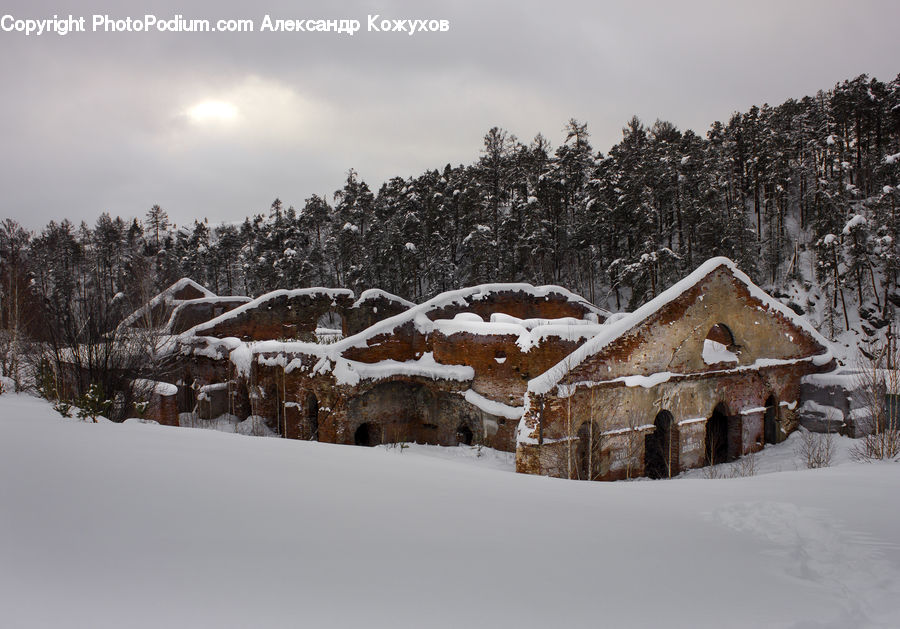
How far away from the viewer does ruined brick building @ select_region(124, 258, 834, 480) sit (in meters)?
12.1

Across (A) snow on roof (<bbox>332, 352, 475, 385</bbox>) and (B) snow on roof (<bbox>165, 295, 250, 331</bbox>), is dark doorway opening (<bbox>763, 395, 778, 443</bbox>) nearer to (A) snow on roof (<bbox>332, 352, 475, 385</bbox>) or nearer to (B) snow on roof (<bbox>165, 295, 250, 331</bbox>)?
(A) snow on roof (<bbox>332, 352, 475, 385</bbox>)

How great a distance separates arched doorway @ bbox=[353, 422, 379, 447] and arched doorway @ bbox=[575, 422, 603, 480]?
724 cm

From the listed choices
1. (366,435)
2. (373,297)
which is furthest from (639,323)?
(373,297)

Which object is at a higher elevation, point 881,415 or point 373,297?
point 373,297

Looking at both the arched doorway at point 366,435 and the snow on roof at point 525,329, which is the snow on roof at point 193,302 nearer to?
the arched doorway at point 366,435

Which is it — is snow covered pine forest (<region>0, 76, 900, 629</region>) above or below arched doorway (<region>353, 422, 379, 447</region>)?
above

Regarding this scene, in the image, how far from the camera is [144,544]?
331 centimetres

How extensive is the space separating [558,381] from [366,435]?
8.04 m

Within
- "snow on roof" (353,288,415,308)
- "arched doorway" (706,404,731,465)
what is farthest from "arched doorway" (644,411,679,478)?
"snow on roof" (353,288,415,308)

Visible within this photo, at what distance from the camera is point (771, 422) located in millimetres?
15516

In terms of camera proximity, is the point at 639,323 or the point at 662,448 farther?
the point at 662,448

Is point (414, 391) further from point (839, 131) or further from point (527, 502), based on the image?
point (839, 131)

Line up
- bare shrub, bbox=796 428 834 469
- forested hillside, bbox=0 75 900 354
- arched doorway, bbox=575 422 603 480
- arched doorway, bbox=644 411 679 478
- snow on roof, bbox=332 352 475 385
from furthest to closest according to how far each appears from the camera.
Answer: forested hillside, bbox=0 75 900 354 < snow on roof, bbox=332 352 475 385 < arched doorway, bbox=644 411 679 478 < arched doorway, bbox=575 422 603 480 < bare shrub, bbox=796 428 834 469

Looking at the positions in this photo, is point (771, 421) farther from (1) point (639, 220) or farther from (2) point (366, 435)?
(1) point (639, 220)
